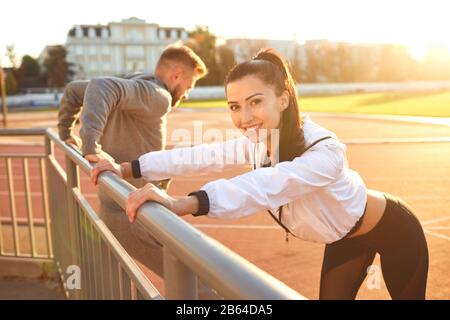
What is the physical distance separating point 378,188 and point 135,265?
774 cm

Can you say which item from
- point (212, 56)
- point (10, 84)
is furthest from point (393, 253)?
point (212, 56)

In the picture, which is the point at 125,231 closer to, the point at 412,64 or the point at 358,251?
the point at 358,251

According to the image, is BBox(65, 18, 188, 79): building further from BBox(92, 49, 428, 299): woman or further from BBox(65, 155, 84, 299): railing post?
BBox(92, 49, 428, 299): woman

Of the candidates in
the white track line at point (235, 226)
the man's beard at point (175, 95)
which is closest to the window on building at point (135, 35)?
the white track line at point (235, 226)

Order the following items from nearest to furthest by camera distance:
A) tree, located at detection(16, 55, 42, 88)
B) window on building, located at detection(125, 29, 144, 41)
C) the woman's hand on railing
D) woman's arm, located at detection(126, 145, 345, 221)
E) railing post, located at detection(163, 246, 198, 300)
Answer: railing post, located at detection(163, 246, 198, 300) < woman's arm, located at detection(126, 145, 345, 221) < the woman's hand on railing < tree, located at detection(16, 55, 42, 88) < window on building, located at detection(125, 29, 144, 41)

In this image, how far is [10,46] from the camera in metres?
64.1

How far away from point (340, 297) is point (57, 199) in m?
2.20

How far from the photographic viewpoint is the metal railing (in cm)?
77

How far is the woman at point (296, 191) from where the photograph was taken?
160 cm

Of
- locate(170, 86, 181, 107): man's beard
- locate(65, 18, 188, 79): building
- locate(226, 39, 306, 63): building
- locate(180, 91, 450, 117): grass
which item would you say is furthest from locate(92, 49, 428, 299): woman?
locate(65, 18, 188, 79): building

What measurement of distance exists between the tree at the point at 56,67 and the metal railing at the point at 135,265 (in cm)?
6370

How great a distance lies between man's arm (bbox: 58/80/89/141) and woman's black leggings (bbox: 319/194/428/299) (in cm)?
185

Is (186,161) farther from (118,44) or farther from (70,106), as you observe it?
(118,44)
